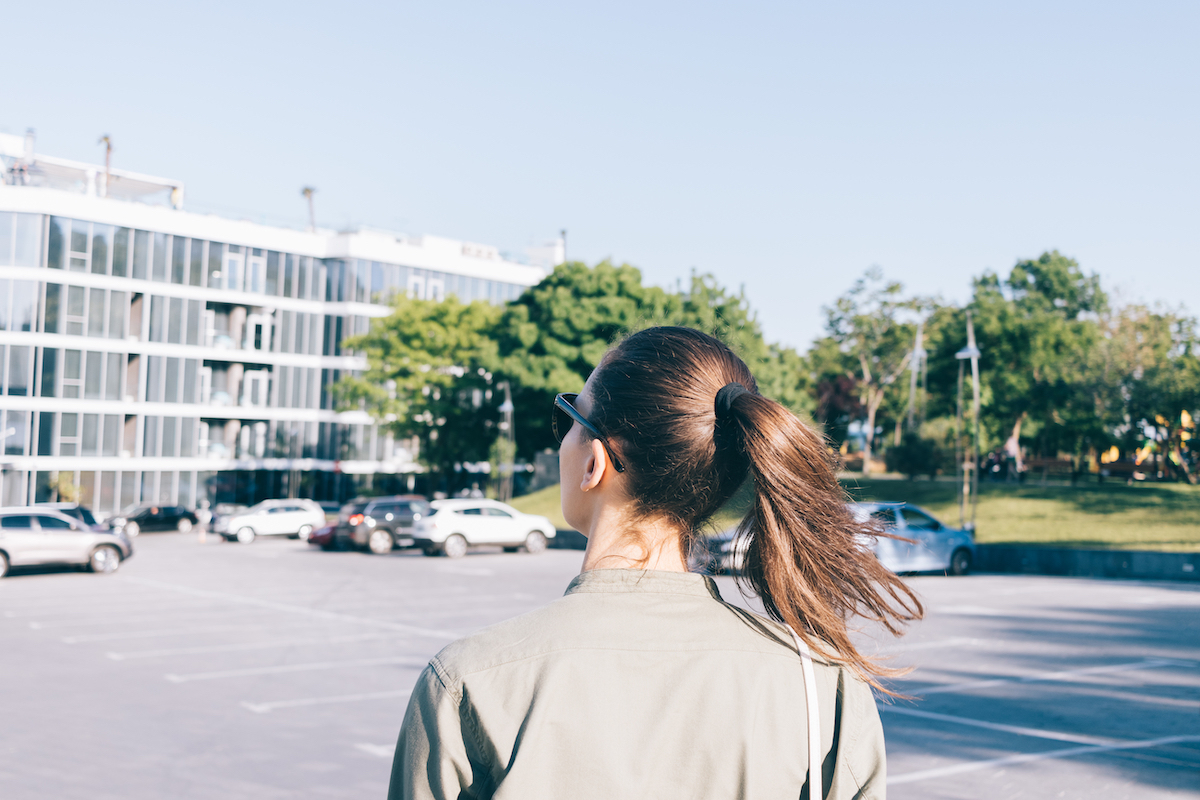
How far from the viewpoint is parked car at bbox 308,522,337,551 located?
108ft

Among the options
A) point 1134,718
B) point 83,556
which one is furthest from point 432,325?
point 1134,718

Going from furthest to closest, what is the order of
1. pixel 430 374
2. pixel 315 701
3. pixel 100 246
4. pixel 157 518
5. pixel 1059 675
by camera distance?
pixel 100 246 → pixel 430 374 → pixel 157 518 → pixel 1059 675 → pixel 315 701

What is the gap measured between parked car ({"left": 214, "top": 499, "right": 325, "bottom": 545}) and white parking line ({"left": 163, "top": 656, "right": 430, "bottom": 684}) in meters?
30.1

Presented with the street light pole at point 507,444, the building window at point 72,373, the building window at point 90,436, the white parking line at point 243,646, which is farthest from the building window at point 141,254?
the white parking line at point 243,646

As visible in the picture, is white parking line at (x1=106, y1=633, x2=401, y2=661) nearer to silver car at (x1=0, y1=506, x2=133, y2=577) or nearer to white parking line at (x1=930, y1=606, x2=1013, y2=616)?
white parking line at (x1=930, y1=606, x2=1013, y2=616)

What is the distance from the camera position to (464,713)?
4.96 ft

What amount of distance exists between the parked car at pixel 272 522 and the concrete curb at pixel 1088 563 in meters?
25.4

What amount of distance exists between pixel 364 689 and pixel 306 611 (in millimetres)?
6903

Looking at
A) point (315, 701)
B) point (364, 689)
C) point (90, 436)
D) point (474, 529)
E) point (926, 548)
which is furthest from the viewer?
point (90, 436)

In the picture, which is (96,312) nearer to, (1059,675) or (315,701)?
(315,701)

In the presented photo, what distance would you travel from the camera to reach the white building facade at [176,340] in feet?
162

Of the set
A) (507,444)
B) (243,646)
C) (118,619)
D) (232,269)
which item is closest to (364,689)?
(243,646)

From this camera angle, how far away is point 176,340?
179 feet

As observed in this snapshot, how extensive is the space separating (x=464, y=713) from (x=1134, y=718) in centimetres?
869
